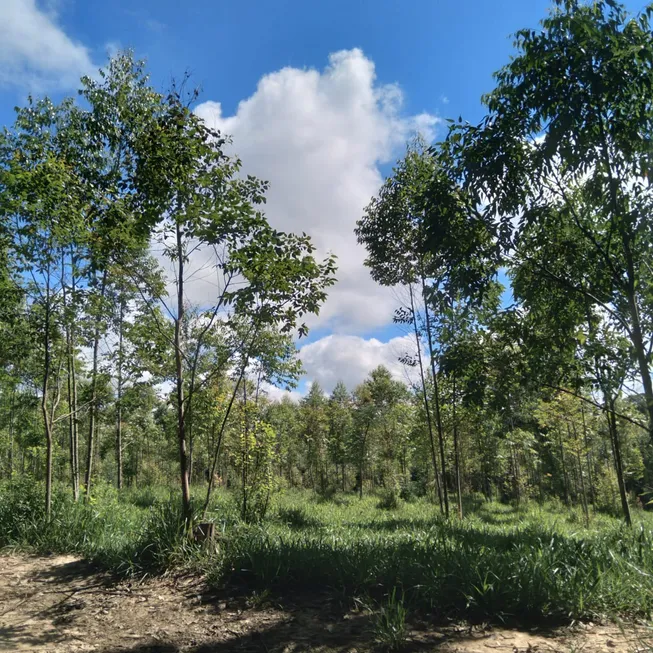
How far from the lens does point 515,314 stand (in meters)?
5.23

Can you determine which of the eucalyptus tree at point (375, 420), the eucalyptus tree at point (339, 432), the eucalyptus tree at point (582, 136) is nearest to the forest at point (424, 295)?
the eucalyptus tree at point (582, 136)

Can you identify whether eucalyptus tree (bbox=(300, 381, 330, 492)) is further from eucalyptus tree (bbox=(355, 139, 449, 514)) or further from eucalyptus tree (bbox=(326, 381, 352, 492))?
eucalyptus tree (bbox=(355, 139, 449, 514))

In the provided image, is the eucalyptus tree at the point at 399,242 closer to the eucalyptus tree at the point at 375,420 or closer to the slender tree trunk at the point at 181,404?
the slender tree trunk at the point at 181,404

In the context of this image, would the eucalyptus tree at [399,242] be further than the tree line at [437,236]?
Yes

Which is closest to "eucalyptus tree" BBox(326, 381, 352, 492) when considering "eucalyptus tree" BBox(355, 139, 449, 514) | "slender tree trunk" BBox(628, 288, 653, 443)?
"eucalyptus tree" BBox(355, 139, 449, 514)

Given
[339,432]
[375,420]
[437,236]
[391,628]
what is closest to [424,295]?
[437,236]

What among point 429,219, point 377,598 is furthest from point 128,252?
point 377,598

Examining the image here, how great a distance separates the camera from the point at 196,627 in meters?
4.16

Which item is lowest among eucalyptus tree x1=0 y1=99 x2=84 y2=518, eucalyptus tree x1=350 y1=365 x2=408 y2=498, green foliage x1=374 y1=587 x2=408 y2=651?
green foliage x1=374 y1=587 x2=408 y2=651

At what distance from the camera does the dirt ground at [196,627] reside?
3.47 m

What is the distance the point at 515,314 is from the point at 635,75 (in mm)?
2387

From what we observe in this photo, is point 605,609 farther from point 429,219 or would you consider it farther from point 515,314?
point 429,219

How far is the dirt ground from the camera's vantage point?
11.4ft

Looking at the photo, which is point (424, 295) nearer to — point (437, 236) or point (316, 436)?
point (437, 236)
